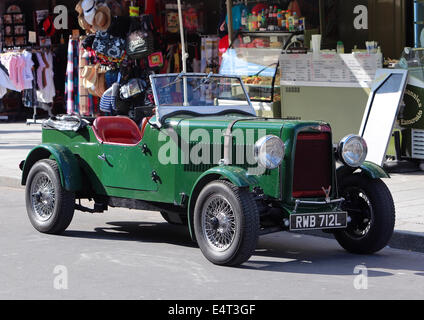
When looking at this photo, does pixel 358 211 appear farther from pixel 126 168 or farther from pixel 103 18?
pixel 103 18

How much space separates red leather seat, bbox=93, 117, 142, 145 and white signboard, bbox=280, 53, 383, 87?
14.2 feet

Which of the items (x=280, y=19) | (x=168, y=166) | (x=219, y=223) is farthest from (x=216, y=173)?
(x=280, y=19)

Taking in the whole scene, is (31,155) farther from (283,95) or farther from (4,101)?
(4,101)

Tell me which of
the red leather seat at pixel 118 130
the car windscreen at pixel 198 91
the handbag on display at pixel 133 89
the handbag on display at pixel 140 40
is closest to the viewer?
the car windscreen at pixel 198 91

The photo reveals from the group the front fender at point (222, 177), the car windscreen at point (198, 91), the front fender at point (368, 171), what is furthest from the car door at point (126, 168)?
the front fender at point (368, 171)

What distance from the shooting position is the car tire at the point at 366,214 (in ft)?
24.3

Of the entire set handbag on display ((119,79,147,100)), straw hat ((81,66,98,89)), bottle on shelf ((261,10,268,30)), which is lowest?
handbag on display ((119,79,147,100))

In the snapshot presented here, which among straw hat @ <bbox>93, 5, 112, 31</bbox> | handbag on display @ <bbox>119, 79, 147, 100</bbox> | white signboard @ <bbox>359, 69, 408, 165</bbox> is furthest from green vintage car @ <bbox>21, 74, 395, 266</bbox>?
straw hat @ <bbox>93, 5, 112, 31</bbox>

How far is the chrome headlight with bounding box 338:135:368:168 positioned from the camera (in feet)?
24.5

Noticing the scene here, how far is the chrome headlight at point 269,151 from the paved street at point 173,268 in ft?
2.66

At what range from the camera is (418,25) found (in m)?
12.5

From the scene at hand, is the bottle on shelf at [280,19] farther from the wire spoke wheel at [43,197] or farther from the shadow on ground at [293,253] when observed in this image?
the wire spoke wheel at [43,197]

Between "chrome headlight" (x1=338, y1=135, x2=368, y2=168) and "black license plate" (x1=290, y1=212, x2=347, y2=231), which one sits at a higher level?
"chrome headlight" (x1=338, y1=135, x2=368, y2=168)

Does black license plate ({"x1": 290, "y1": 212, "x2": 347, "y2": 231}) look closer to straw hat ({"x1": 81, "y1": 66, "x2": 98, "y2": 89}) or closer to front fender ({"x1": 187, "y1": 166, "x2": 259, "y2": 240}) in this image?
front fender ({"x1": 187, "y1": 166, "x2": 259, "y2": 240})
